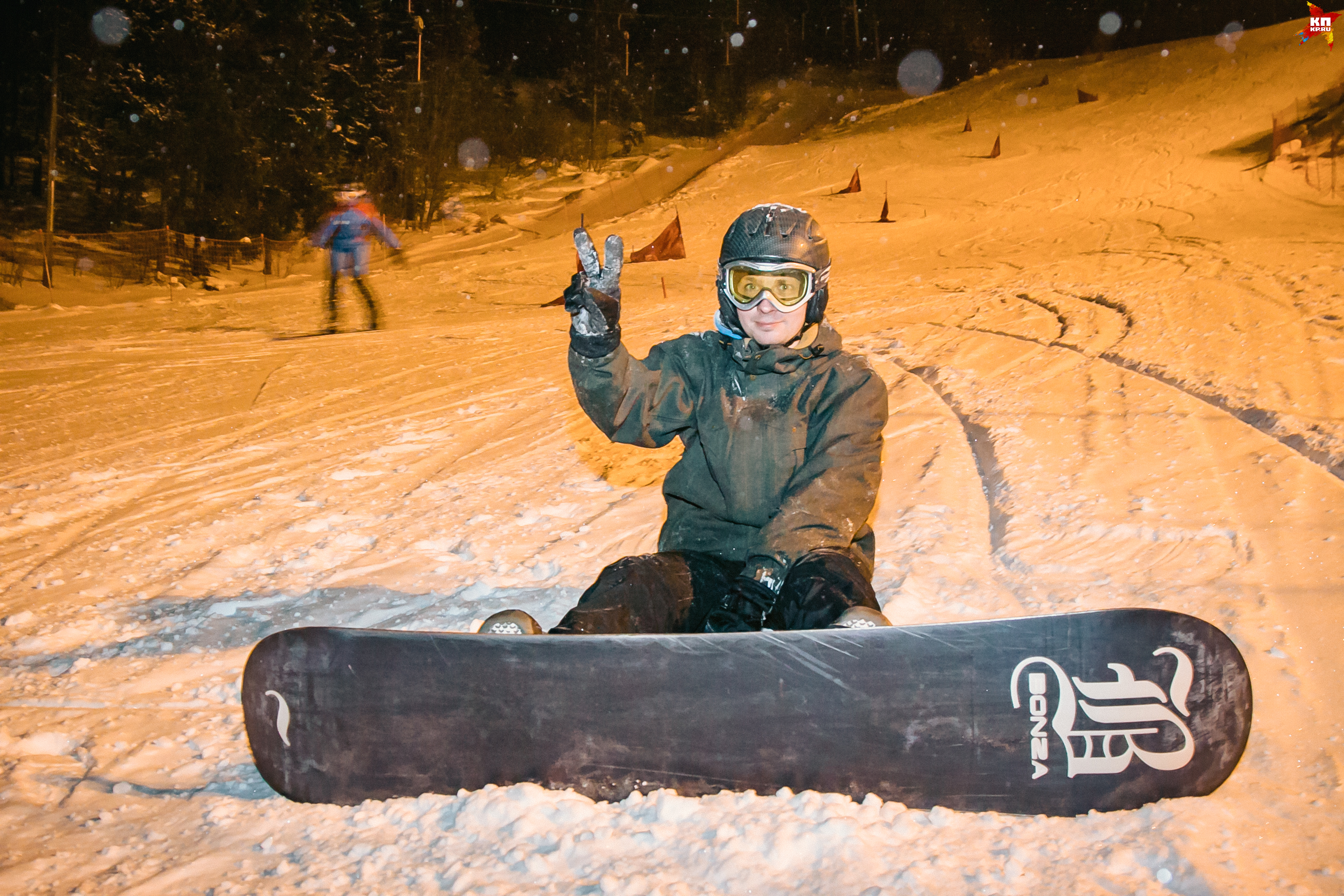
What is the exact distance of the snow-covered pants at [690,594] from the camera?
2.25 m

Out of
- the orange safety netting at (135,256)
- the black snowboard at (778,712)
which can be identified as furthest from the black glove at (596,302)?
the orange safety netting at (135,256)

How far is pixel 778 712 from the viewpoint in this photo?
6.66 ft

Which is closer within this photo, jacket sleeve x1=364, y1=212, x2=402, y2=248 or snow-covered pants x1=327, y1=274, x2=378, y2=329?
snow-covered pants x1=327, y1=274, x2=378, y2=329

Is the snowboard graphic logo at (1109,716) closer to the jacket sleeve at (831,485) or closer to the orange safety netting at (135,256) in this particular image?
the jacket sleeve at (831,485)

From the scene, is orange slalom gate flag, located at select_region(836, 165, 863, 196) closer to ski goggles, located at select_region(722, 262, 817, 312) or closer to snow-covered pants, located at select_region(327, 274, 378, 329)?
snow-covered pants, located at select_region(327, 274, 378, 329)

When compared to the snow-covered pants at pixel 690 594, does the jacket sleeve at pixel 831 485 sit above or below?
above

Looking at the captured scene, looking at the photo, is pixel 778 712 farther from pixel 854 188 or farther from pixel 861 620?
pixel 854 188

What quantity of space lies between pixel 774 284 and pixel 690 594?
0.96 metres

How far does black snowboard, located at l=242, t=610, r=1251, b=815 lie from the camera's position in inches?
77.7

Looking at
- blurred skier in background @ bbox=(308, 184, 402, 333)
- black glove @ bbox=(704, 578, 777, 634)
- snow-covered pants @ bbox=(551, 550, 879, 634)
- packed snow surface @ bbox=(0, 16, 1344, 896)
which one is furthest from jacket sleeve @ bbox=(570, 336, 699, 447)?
blurred skier in background @ bbox=(308, 184, 402, 333)

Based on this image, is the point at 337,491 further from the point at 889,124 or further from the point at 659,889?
the point at 889,124

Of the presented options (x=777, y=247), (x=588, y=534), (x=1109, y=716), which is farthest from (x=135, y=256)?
(x=1109, y=716)

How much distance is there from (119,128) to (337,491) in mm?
17696

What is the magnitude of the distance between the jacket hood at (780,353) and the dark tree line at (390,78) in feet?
64.3
